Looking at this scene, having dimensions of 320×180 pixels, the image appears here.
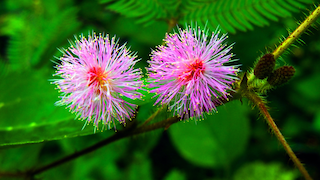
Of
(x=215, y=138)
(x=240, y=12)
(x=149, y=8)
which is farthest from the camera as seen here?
(x=215, y=138)

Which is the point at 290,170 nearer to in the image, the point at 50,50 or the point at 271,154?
the point at 271,154

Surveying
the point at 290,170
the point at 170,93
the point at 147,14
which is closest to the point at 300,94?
the point at 290,170

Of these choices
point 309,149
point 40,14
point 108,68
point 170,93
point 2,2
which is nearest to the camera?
point 170,93

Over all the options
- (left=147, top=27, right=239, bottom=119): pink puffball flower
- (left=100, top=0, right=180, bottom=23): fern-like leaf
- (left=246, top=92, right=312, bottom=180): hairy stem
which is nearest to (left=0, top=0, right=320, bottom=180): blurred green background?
(left=100, top=0, right=180, bottom=23): fern-like leaf

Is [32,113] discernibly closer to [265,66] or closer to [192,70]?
[192,70]

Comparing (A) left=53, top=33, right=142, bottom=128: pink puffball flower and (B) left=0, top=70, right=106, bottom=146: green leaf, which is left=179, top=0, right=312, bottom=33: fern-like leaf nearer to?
(A) left=53, top=33, right=142, bottom=128: pink puffball flower

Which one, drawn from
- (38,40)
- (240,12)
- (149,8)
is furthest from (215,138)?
(38,40)

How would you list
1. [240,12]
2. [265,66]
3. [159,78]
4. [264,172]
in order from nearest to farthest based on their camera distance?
[265,66]
[159,78]
[240,12]
[264,172]
